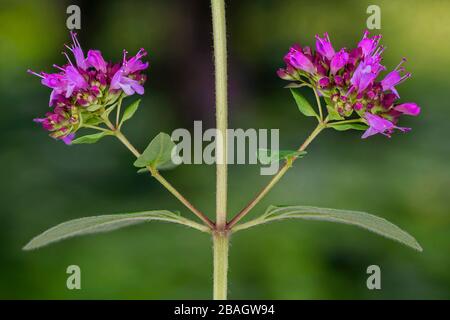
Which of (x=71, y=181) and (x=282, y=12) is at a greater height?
(x=282, y=12)

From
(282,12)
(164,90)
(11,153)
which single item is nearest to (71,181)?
(11,153)

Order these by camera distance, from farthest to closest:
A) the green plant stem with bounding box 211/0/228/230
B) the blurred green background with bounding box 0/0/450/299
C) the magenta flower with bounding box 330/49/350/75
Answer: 1. the blurred green background with bounding box 0/0/450/299
2. the magenta flower with bounding box 330/49/350/75
3. the green plant stem with bounding box 211/0/228/230

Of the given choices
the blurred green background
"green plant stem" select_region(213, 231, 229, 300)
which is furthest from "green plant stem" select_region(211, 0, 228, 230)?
the blurred green background

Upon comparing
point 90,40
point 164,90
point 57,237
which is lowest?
point 57,237

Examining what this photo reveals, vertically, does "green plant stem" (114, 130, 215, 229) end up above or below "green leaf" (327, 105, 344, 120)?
below

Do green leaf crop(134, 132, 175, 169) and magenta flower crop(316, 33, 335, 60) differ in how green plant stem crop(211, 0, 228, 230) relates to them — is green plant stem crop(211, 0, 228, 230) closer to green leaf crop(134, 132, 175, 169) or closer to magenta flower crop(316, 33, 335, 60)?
green leaf crop(134, 132, 175, 169)

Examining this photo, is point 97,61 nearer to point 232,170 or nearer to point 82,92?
point 82,92

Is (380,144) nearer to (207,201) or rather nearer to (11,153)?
(207,201)

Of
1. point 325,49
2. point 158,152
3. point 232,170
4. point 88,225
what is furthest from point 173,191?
point 232,170
